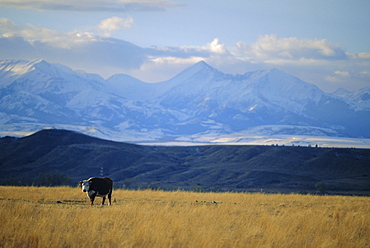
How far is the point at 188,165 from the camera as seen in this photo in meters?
129

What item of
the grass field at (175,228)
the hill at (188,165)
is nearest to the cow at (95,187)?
the grass field at (175,228)

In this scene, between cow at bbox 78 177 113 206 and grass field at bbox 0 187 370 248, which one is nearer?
grass field at bbox 0 187 370 248

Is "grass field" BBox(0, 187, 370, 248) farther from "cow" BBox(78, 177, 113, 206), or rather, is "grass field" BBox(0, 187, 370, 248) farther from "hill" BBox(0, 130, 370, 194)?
"hill" BBox(0, 130, 370, 194)

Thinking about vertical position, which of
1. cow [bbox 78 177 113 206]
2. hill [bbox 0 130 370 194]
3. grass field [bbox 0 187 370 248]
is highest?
cow [bbox 78 177 113 206]

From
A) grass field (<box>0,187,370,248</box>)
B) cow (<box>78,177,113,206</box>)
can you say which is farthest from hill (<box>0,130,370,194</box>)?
grass field (<box>0,187,370,248</box>)

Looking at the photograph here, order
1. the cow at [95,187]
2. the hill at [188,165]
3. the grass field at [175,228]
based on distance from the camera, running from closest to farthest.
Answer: the grass field at [175,228], the cow at [95,187], the hill at [188,165]

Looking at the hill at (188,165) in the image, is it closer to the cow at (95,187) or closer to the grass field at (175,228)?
the cow at (95,187)

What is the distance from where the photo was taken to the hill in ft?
318

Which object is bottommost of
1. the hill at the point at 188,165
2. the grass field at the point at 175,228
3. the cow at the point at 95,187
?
the hill at the point at 188,165

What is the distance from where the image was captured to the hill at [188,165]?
→ 97000mm

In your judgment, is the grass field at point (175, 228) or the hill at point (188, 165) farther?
the hill at point (188, 165)

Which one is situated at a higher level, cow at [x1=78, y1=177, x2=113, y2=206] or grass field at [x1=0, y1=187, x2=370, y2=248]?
cow at [x1=78, y1=177, x2=113, y2=206]

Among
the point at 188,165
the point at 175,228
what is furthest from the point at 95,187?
the point at 188,165

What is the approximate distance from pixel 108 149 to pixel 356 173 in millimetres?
67921
